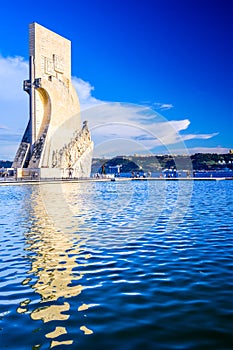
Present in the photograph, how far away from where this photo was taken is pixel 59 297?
3.47 meters

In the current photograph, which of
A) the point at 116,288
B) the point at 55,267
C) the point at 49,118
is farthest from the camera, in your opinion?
the point at 49,118

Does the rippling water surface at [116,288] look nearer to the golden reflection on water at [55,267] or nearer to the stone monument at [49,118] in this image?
the golden reflection on water at [55,267]

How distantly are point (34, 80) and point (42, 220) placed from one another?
29650 mm

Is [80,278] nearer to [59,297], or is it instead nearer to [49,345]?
[59,297]

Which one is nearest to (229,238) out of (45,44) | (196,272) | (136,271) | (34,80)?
(196,272)

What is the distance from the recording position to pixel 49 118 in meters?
36.4

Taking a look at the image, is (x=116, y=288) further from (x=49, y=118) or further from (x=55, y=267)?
(x=49, y=118)

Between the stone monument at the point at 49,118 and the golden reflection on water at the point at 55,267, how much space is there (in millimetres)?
27239

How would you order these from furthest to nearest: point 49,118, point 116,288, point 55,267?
point 49,118
point 55,267
point 116,288

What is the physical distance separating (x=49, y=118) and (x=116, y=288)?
1350 inches

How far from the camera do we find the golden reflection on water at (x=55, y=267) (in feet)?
10.1

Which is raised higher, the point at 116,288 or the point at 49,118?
the point at 49,118

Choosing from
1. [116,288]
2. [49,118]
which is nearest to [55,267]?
[116,288]

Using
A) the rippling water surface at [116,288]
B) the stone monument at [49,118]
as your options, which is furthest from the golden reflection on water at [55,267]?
the stone monument at [49,118]
